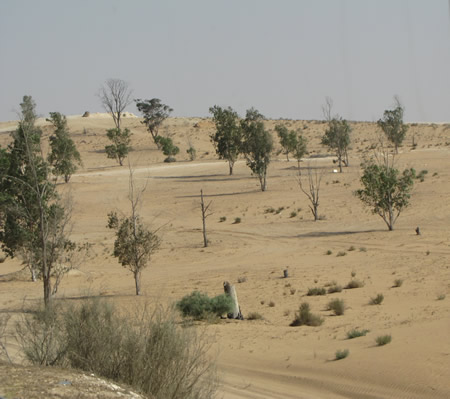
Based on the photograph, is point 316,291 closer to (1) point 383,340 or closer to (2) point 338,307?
(2) point 338,307

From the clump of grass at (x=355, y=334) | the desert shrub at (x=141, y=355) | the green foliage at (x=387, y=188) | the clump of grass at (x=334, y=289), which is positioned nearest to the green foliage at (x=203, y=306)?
the clump of grass at (x=355, y=334)

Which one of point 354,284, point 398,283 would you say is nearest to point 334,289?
point 354,284

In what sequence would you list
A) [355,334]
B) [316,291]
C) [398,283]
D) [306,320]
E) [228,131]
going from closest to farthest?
[355,334] < [306,320] < [316,291] < [398,283] < [228,131]

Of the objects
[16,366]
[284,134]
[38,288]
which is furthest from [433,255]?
[284,134]

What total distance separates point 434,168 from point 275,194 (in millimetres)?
15707

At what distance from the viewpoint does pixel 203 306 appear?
741 inches

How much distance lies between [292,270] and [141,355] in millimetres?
19708

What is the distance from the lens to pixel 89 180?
6538 cm

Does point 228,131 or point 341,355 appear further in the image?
point 228,131

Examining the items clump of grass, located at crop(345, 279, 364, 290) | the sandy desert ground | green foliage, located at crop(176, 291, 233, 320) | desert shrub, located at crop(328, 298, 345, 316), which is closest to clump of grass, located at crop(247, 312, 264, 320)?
the sandy desert ground

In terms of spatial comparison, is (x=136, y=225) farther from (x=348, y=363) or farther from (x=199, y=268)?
(x=348, y=363)

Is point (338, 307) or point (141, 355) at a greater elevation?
point (141, 355)

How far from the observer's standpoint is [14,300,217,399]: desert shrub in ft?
28.7

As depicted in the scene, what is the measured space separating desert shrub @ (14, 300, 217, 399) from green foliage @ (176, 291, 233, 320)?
359 inches
